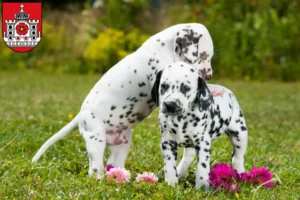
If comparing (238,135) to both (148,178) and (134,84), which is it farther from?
(134,84)

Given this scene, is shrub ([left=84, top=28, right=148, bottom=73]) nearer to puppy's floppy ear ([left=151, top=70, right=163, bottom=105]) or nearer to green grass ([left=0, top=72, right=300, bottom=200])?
green grass ([left=0, top=72, right=300, bottom=200])

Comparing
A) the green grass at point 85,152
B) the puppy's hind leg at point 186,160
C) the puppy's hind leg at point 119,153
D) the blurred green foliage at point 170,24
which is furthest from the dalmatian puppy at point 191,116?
the blurred green foliage at point 170,24

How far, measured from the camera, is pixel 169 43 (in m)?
4.89

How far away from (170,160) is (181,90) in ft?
1.83

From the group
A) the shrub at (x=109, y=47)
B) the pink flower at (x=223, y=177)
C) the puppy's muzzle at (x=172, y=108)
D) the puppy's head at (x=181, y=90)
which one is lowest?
the shrub at (x=109, y=47)

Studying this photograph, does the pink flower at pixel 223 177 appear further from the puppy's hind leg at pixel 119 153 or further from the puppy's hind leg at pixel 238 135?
the puppy's hind leg at pixel 119 153

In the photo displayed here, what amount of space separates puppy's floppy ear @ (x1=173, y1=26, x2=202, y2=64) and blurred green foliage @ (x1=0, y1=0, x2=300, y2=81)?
8.87 metres

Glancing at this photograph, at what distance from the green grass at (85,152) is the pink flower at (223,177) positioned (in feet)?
0.23

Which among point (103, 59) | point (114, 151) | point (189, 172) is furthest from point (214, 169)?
point (103, 59)

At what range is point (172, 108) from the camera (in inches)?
165

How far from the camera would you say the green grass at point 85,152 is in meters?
4.37

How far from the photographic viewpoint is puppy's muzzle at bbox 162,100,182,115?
418 centimetres

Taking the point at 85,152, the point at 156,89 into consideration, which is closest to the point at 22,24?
the point at 85,152

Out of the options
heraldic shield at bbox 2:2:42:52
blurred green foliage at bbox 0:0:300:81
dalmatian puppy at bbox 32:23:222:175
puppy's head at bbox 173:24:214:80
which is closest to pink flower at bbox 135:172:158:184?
dalmatian puppy at bbox 32:23:222:175
